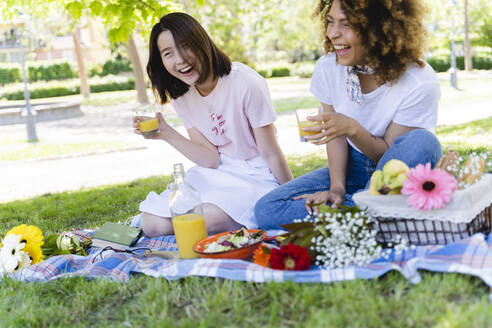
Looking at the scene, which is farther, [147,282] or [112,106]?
[112,106]

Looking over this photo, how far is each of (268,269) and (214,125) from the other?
4.82 feet

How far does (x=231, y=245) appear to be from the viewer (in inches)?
108

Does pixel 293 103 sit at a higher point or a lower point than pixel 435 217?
lower

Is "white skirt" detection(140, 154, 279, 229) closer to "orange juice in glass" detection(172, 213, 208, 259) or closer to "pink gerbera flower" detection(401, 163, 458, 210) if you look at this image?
"orange juice in glass" detection(172, 213, 208, 259)

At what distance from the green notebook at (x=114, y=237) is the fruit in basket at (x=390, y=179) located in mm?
1527

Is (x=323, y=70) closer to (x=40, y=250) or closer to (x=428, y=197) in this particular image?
(x=428, y=197)

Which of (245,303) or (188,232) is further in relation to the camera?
(188,232)

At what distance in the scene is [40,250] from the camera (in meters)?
3.04

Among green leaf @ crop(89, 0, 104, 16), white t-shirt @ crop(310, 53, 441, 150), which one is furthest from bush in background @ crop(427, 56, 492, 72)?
white t-shirt @ crop(310, 53, 441, 150)

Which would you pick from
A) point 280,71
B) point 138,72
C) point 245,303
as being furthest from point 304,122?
point 280,71

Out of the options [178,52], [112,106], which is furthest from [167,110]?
[178,52]

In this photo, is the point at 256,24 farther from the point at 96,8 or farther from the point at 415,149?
the point at 415,149

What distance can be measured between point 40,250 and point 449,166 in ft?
7.10

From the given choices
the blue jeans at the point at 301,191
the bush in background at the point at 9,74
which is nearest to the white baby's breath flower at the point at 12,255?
the blue jeans at the point at 301,191
